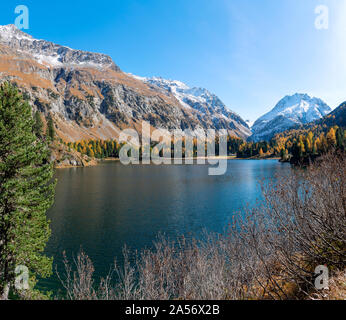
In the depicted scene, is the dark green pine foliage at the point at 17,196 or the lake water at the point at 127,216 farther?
the lake water at the point at 127,216

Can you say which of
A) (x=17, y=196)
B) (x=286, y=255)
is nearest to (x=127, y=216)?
(x=17, y=196)

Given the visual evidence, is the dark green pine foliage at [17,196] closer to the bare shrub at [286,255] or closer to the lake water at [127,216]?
the lake water at [127,216]

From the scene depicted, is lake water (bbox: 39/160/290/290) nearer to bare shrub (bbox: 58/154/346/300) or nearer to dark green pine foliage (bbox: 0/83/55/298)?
dark green pine foliage (bbox: 0/83/55/298)

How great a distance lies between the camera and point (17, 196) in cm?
1667

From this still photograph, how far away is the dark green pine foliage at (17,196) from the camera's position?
16203mm

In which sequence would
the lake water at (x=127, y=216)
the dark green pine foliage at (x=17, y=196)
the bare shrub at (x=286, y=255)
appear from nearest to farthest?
1. the bare shrub at (x=286, y=255)
2. the dark green pine foliage at (x=17, y=196)
3. the lake water at (x=127, y=216)

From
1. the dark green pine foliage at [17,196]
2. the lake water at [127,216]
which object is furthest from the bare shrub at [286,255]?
the dark green pine foliage at [17,196]

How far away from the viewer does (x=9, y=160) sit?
16.7m

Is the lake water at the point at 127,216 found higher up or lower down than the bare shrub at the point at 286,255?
lower down

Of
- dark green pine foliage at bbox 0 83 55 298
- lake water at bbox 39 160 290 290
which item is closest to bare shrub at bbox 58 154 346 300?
lake water at bbox 39 160 290 290
